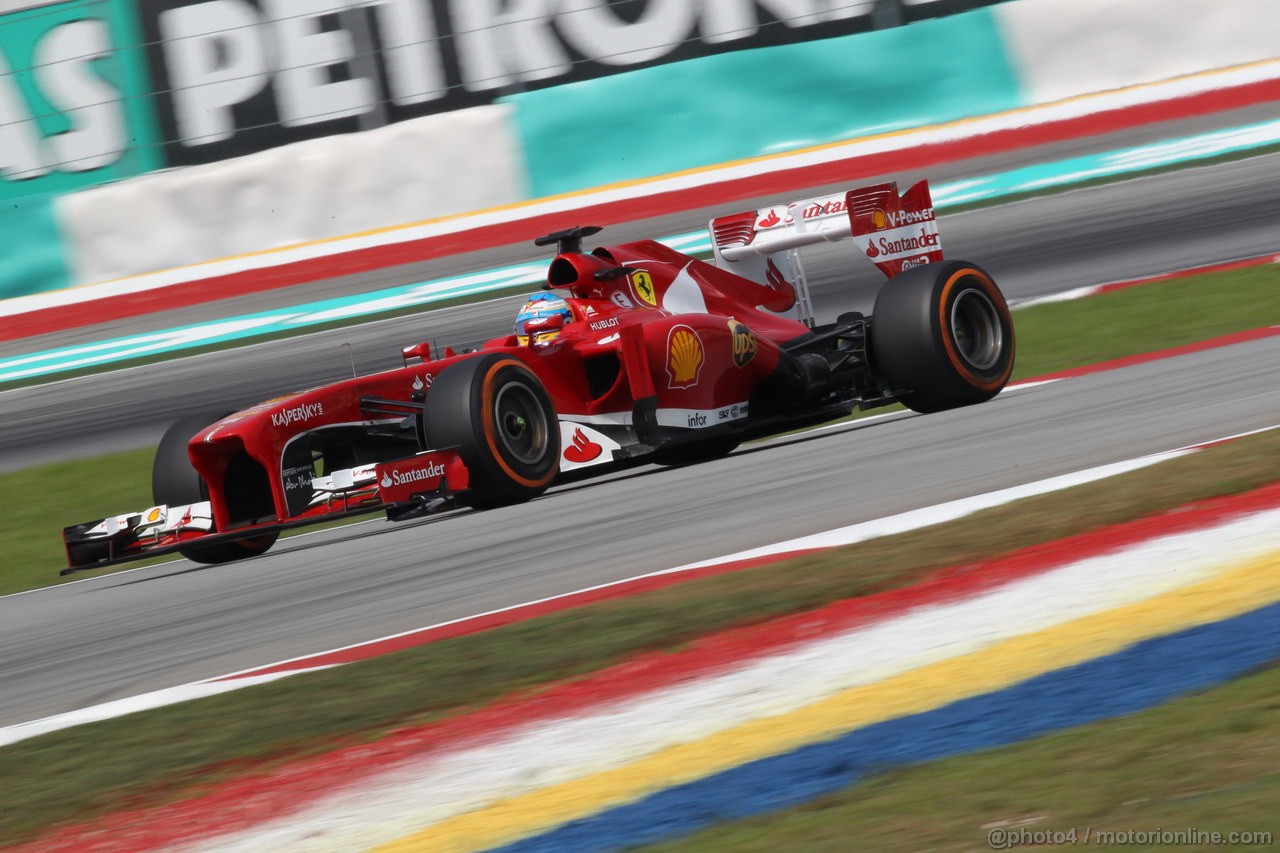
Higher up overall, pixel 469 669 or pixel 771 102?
pixel 771 102

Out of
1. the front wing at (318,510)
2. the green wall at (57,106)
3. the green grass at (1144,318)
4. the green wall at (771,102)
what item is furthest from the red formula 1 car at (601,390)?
the green wall at (57,106)

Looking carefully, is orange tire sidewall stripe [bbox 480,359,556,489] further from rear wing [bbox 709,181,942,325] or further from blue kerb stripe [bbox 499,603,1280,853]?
blue kerb stripe [bbox 499,603,1280,853]

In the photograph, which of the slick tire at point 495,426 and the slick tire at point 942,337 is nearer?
the slick tire at point 495,426

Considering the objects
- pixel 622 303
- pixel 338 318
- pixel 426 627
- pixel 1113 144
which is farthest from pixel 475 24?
pixel 426 627

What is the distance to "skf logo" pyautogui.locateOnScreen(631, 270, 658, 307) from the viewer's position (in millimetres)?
8398

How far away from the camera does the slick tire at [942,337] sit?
8469mm

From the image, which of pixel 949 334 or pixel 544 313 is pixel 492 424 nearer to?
pixel 544 313

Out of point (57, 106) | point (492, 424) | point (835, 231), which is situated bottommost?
point (492, 424)

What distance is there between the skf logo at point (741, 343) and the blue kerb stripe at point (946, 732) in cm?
485

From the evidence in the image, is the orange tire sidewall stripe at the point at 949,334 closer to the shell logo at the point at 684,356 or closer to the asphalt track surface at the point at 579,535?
the asphalt track surface at the point at 579,535

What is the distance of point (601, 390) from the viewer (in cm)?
809

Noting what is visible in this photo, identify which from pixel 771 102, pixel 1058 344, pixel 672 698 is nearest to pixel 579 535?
pixel 672 698

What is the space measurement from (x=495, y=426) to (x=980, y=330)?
10.1ft

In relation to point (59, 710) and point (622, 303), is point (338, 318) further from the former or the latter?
point (59, 710)
